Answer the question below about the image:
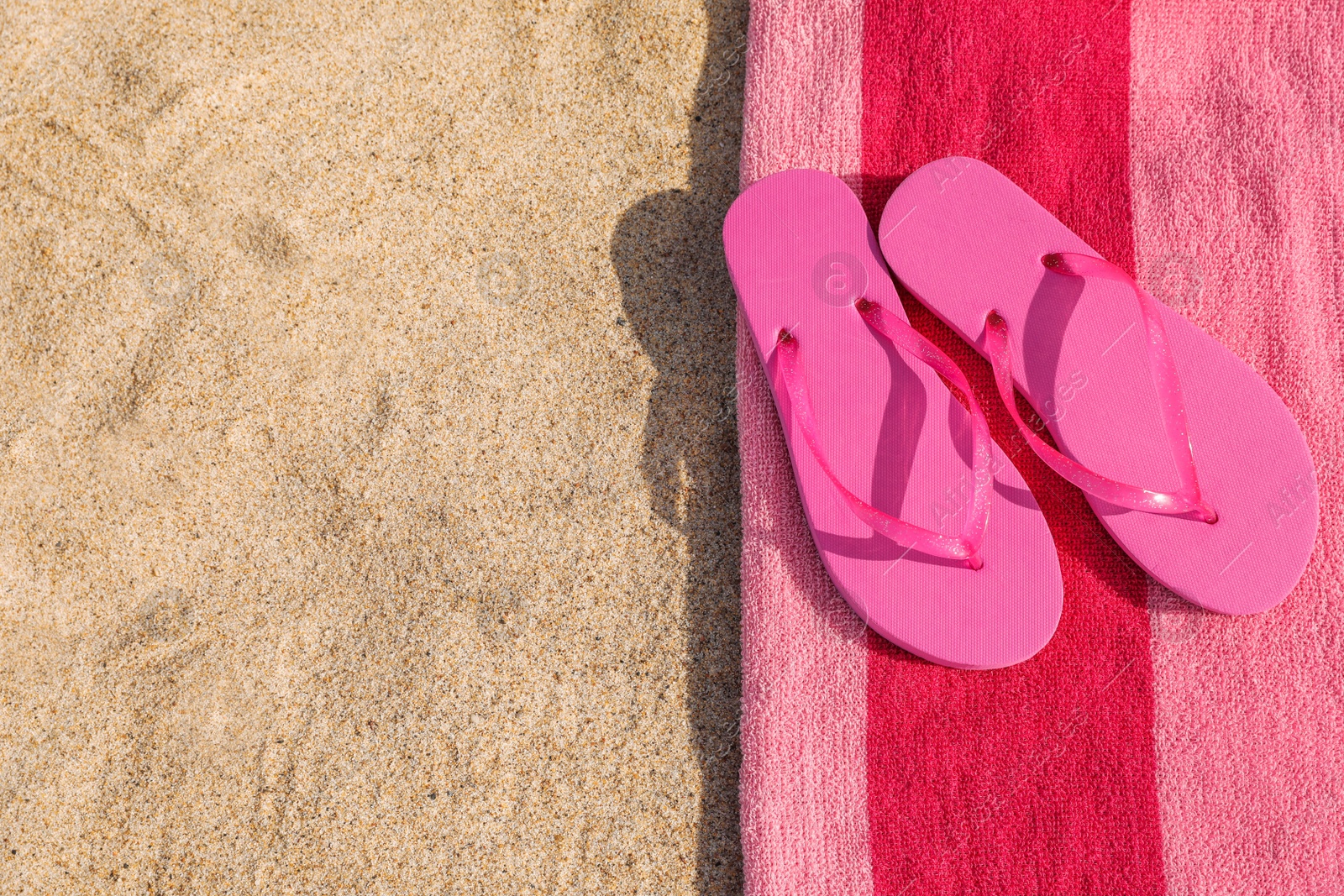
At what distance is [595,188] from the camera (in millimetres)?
959

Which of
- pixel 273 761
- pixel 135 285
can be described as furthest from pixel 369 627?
pixel 135 285

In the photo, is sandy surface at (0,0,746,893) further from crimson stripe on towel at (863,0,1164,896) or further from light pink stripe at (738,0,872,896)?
crimson stripe on towel at (863,0,1164,896)

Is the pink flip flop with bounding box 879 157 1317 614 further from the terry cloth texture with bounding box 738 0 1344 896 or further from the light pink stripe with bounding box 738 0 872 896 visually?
the light pink stripe with bounding box 738 0 872 896

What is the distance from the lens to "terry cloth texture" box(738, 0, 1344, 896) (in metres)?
0.80

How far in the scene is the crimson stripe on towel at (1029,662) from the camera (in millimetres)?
805

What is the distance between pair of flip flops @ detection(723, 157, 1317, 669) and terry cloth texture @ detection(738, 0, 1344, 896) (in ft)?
0.11

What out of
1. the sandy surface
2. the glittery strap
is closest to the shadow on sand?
the sandy surface

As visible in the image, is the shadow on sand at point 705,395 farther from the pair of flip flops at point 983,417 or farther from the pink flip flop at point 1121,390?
the pink flip flop at point 1121,390

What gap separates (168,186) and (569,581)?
2.04ft

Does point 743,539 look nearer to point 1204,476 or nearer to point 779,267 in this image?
point 779,267

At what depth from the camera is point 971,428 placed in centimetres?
87

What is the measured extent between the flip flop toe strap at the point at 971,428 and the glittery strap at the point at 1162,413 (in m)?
0.04

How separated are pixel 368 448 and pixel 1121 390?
2.61 feet

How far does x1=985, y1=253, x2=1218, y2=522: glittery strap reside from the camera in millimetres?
812
